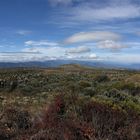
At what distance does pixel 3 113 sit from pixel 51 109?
1837 millimetres

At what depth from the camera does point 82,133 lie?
25.3ft

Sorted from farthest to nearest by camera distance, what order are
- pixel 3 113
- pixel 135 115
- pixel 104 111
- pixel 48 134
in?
pixel 3 113, pixel 135 115, pixel 104 111, pixel 48 134

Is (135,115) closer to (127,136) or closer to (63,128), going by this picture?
(127,136)

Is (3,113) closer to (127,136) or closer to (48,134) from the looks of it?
(48,134)

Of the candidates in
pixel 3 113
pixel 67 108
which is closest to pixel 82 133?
pixel 67 108

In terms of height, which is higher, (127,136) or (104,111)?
(104,111)

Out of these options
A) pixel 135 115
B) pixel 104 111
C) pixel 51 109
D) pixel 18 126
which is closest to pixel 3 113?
pixel 18 126

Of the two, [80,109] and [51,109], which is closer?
[80,109]

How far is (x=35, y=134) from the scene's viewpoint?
25.4 ft

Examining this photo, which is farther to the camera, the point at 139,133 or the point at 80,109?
the point at 80,109

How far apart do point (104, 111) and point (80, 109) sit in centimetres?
81

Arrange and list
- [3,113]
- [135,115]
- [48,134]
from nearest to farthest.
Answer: [48,134], [135,115], [3,113]

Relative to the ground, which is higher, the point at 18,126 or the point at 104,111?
the point at 104,111

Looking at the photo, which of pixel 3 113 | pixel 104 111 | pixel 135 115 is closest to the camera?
pixel 104 111
